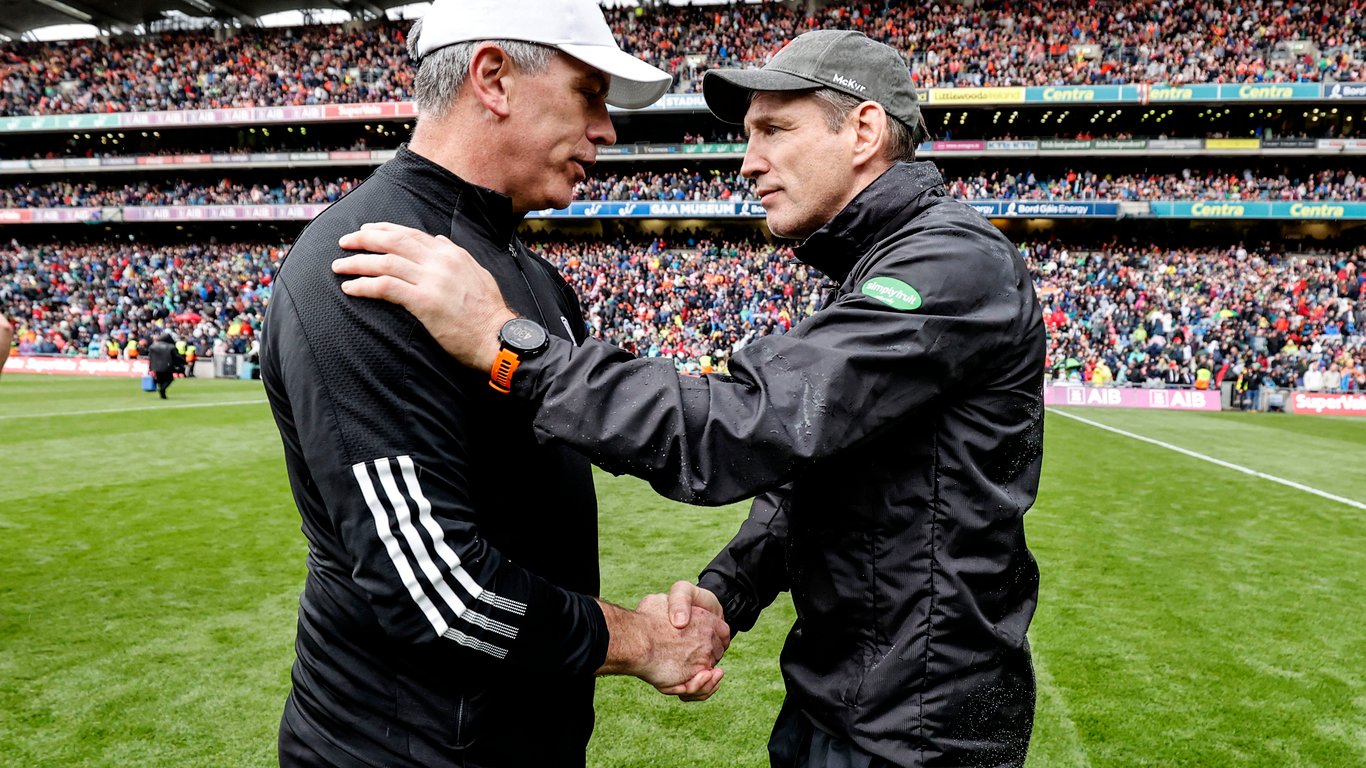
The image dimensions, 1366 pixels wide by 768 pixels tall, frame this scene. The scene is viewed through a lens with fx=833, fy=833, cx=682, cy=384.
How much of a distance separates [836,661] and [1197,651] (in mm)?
4793

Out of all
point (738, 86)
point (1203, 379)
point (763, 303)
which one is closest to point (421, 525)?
point (738, 86)

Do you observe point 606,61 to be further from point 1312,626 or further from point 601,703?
point 1312,626

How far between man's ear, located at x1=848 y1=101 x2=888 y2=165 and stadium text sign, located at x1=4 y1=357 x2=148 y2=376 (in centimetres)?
3388

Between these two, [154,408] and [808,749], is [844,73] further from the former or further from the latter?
[154,408]

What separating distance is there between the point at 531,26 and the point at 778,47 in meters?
46.2

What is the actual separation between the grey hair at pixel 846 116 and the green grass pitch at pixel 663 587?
3103 mm

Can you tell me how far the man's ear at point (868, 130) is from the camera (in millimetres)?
2059

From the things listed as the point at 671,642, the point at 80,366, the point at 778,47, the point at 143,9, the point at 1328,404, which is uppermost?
the point at 143,9

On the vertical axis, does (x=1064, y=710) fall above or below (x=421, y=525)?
below

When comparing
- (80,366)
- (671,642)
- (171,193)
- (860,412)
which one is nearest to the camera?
(860,412)

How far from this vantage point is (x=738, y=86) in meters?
2.16

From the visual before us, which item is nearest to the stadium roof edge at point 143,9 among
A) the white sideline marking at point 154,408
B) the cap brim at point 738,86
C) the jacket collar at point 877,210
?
the white sideline marking at point 154,408

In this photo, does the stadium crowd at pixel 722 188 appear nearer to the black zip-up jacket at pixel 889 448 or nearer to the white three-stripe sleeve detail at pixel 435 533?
the black zip-up jacket at pixel 889 448

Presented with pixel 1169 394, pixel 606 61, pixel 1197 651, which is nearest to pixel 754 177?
pixel 606 61
